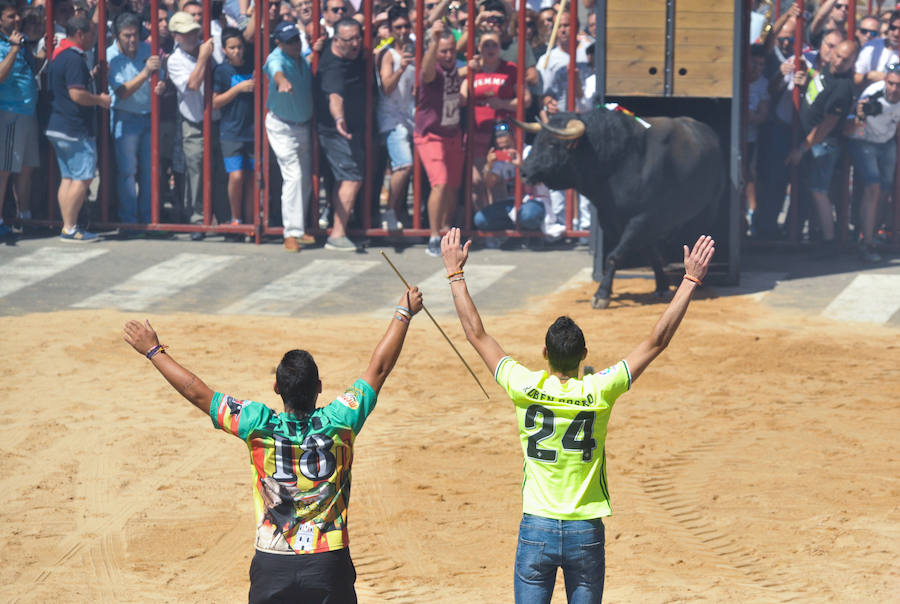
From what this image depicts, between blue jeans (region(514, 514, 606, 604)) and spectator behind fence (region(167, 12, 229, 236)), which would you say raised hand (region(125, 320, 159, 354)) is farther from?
spectator behind fence (region(167, 12, 229, 236))

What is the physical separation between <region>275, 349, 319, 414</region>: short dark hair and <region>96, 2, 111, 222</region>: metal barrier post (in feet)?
39.3

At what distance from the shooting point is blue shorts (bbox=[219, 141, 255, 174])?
16.3 m

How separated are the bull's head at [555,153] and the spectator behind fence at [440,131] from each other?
1.86 m

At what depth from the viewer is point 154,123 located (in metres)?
16.5

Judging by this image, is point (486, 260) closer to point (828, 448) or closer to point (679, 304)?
point (828, 448)

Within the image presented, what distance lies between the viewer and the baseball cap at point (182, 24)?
52.3 feet

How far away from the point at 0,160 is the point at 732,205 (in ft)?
25.6

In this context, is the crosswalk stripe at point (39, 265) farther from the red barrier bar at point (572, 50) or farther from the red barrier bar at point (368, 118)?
the red barrier bar at point (572, 50)

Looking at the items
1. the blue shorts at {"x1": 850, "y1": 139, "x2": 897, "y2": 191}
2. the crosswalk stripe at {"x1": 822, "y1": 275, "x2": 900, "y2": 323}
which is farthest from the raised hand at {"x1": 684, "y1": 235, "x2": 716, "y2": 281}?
the blue shorts at {"x1": 850, "y1": 139, "x2": 897, "y2": 191}

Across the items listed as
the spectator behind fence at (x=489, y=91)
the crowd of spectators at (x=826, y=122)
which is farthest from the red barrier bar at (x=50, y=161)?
the crowd of spectators at (x=826, y=122)

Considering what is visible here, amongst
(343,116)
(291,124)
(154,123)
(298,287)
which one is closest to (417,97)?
(343,116)

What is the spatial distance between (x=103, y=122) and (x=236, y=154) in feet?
5.22

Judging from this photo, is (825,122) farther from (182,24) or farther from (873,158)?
(182,24)

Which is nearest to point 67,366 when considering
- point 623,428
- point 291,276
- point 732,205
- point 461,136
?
point 291,276
